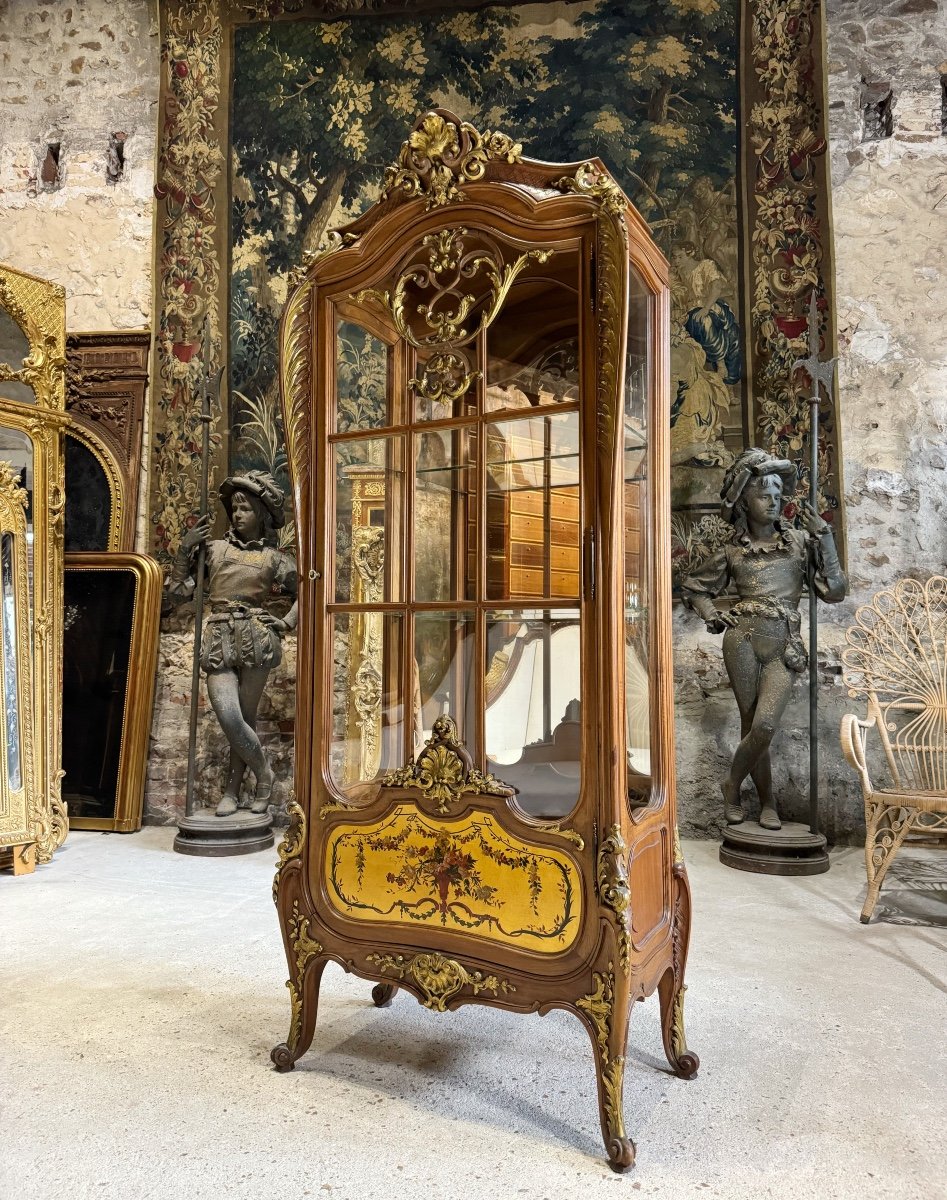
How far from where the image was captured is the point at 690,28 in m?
4.74

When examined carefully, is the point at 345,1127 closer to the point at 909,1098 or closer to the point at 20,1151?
the point at 20,1151

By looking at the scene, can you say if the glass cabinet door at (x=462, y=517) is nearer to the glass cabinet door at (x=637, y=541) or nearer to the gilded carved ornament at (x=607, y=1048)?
the glass cabinet door at (x=637, y=541)

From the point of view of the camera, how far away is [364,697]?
213 cm

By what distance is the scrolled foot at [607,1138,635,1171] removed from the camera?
1709 millimetres

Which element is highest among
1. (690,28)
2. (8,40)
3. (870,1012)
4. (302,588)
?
(8,40)

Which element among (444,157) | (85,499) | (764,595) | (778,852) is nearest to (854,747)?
A: (778,852)

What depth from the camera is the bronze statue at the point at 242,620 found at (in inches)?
179

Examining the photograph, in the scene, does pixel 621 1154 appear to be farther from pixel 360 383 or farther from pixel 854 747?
pixel 854 747

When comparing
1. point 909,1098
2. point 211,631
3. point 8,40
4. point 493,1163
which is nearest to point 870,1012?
point 909,1098

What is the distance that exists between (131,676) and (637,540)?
3.70 meters

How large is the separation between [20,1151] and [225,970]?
1030 mm

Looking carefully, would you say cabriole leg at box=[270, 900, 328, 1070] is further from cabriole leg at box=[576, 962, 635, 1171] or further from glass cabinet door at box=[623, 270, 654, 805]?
glass cabinet door at box=[623, 270, 654, 805]

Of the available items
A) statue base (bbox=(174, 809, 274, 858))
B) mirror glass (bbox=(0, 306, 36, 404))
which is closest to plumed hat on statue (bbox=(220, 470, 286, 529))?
mirror glass (bbox=(0, 306, 36, 404))

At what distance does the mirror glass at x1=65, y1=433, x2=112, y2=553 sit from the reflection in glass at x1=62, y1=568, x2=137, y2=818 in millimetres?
262
